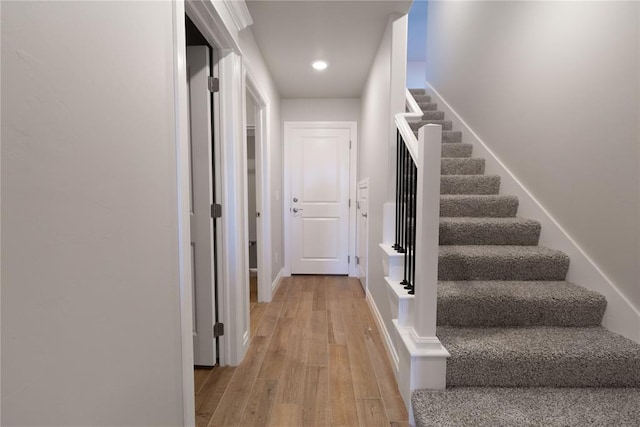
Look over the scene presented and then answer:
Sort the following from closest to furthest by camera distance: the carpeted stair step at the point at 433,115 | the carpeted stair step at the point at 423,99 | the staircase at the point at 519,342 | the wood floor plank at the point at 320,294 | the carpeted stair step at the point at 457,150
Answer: the staircase at the point at 519,342, the carpeted stair step at the point at 457,150, the wood floor plank at the point at 320,294, the carpeted stair step at the point at 433,115, the carpeted stair step at the point at 423,99

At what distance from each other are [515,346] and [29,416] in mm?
1682

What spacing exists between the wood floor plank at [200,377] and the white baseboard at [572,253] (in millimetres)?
2238

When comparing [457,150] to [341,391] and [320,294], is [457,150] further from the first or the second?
[341,391]

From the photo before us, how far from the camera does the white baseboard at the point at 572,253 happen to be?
1391 millimetres

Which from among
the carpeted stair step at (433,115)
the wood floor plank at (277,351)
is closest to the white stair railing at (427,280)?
the wood floor plank at (277,351)

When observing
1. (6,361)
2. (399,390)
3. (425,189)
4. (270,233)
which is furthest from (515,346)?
(270,233)

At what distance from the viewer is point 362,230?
3619 mm

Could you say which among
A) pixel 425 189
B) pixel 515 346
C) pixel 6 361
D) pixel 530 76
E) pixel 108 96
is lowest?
pixel 515 346

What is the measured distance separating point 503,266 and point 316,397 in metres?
1.35

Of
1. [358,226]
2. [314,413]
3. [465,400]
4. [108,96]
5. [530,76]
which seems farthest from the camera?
[358,226]

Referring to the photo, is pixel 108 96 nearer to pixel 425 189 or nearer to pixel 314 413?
pixel 425 189

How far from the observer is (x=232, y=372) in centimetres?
183

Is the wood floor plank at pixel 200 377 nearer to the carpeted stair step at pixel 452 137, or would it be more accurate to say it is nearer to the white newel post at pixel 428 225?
the white newel post at pixel 428 225

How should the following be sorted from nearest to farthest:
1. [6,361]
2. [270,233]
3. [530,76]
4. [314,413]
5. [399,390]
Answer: [6,361]
[314,413]
[399,390]
[530,76]
[270,233]
